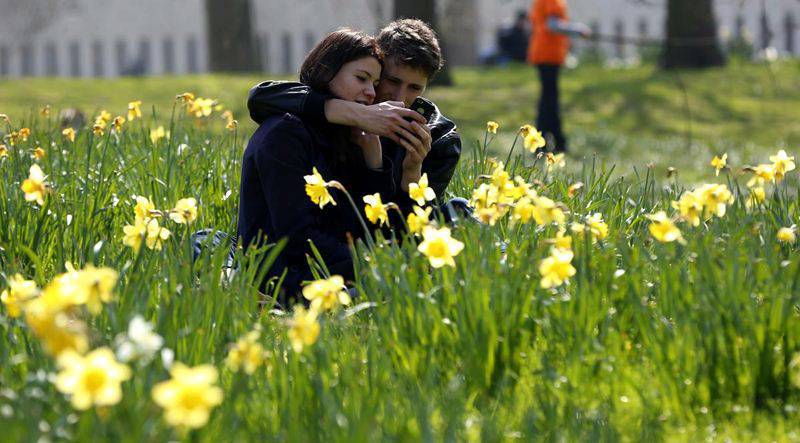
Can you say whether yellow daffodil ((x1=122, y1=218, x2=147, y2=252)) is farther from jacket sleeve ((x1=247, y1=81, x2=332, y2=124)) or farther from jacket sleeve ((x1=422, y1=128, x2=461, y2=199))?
jacket sleeve ((x1=422, y1=128, x2=461, y2=199))

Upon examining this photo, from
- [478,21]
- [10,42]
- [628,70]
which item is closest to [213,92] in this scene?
[628,70]

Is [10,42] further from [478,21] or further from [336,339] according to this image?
[336,339]

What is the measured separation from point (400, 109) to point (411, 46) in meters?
0.40

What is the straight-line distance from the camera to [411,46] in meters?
3.97

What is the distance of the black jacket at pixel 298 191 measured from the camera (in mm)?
3768

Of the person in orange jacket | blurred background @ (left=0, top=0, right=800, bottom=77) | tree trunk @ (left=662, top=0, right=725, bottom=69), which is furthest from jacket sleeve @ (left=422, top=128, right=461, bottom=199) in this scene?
blurred background @ (left=0, top=0, right=800, bottom=77)

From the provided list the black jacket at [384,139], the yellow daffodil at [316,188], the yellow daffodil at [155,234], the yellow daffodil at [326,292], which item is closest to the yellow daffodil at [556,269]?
the yellow daffodil at [326,292]

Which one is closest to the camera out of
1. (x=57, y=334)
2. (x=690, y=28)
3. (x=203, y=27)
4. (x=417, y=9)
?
(x=57, y=334)

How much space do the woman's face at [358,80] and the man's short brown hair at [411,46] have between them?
0.10 metres

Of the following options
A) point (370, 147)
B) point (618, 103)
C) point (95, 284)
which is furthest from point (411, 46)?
point (618, 103)

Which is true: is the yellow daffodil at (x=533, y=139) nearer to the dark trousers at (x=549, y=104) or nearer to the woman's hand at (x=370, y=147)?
the woman's hand at (x=370, y=147)

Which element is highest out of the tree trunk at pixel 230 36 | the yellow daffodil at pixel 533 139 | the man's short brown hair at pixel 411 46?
the tree trunk at pixel 230 36

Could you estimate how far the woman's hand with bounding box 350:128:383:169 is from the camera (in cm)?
399

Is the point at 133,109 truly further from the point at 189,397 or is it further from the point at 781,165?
the point at 189,397
